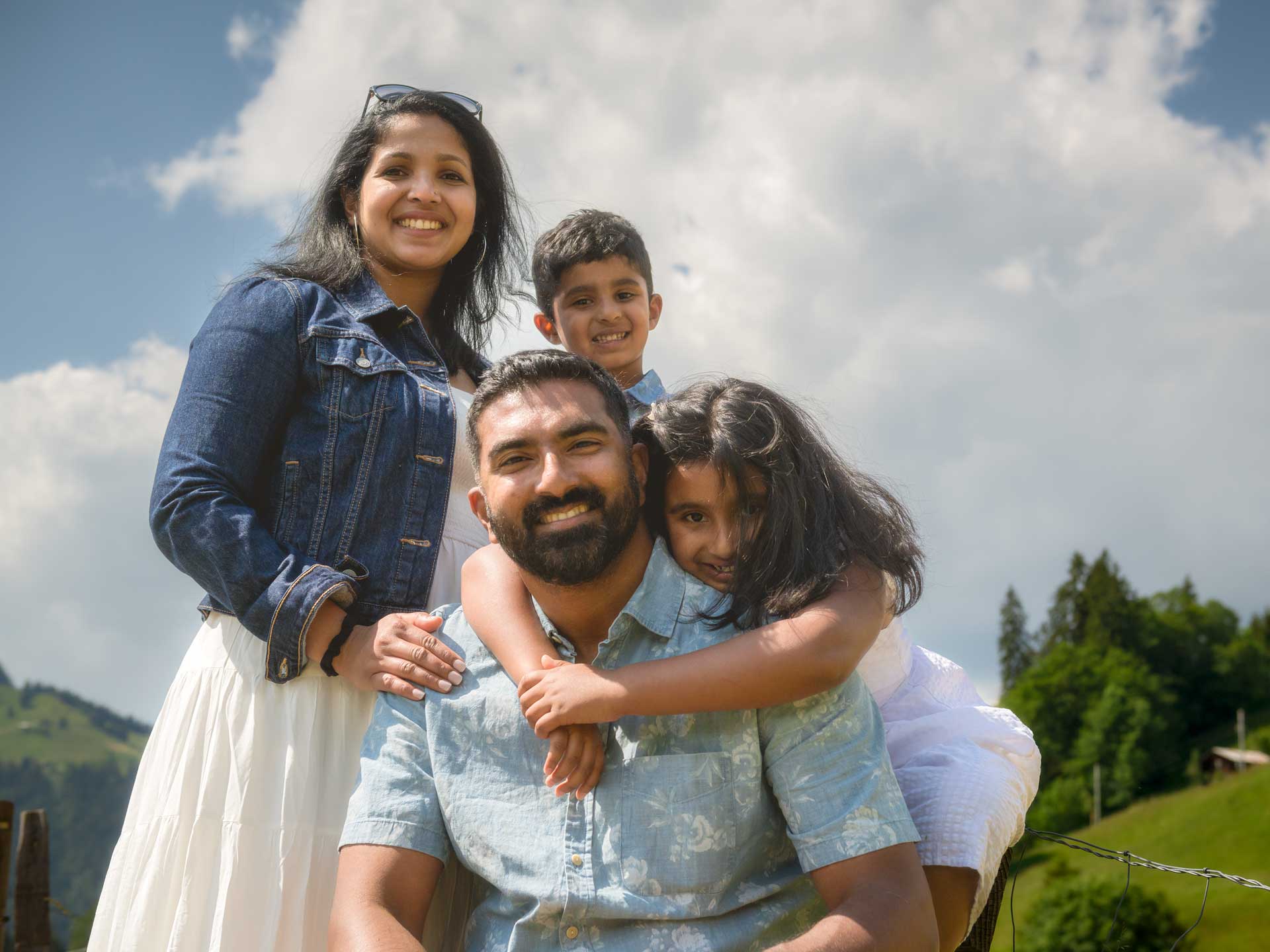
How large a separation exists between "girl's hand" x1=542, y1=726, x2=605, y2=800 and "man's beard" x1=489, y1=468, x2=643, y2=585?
0.43m

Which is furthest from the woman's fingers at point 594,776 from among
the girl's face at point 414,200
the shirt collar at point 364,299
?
the girl's face at point 414,200

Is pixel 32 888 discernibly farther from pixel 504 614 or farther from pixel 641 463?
pixel 641 463

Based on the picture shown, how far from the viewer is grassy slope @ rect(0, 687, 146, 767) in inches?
5054

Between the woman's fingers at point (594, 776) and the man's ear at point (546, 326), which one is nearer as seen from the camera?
the woman's fingers at point (594, 776)

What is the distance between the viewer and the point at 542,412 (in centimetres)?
321

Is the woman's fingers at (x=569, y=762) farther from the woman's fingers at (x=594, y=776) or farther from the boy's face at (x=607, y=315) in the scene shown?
the boy's face at (x=607, y=315)

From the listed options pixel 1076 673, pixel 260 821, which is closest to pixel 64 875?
pixel 1076 673

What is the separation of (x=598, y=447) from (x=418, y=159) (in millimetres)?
1552

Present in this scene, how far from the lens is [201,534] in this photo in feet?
10.9

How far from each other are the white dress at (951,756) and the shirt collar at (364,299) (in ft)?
6.48

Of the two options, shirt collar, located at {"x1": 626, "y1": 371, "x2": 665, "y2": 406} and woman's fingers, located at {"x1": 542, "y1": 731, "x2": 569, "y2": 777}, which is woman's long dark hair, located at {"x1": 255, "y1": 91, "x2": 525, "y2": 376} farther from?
woman's fingers, located at {"x1": 542, "y1": 731, "x2": 569, "y2": 777}

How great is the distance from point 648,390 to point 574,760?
255 cm

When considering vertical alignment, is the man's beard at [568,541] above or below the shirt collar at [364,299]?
below

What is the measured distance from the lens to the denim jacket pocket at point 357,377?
11.9ft
